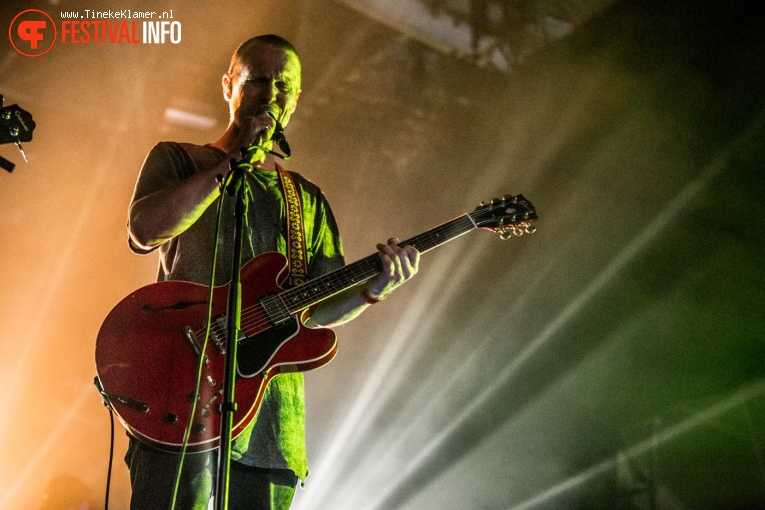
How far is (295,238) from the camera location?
8.25ft

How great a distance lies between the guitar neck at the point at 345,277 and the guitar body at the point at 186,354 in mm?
60

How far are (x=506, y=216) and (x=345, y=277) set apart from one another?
0.80m

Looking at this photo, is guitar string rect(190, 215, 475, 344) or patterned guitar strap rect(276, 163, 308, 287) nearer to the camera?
guitar string rect(190, 215, 475, 344)

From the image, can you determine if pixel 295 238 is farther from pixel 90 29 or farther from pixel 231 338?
pixel 90 29

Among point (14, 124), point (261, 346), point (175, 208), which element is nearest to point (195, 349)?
point (261, 346)

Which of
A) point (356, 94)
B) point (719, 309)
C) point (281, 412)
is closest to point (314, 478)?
point (281, 412)

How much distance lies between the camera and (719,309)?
4.28 meters

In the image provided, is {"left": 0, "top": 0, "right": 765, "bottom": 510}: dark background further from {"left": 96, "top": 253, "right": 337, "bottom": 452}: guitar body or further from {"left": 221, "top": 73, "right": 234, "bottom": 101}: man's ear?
{"left": 96, "top": 253, "right": 337, "bottom": 452}: guitar body

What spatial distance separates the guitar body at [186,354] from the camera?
A: 1.96m

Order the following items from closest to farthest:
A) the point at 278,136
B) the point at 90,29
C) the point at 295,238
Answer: the point at 278,136, the point at 295,238, the point at 90,29

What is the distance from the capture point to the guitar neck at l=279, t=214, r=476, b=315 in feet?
7.52

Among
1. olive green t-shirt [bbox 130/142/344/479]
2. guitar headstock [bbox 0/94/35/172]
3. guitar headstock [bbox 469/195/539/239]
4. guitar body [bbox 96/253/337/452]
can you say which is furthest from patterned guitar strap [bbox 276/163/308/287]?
guitar headstock [bbox 0/94/35/172]

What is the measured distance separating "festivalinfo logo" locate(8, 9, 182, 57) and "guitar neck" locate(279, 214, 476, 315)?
2.63m

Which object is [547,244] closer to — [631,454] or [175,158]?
[631,454]
